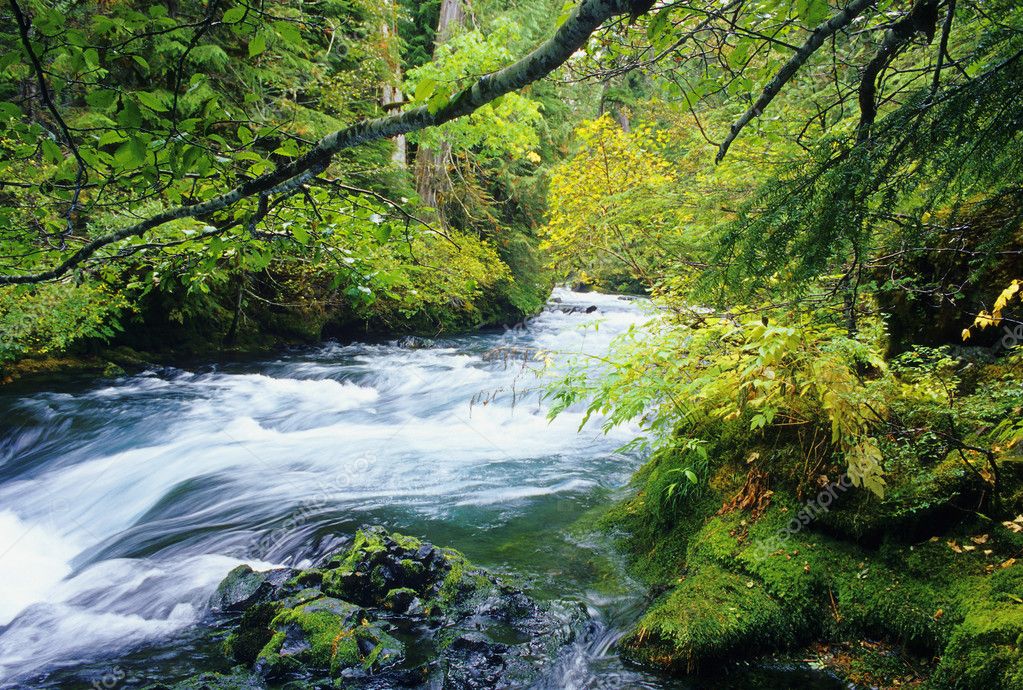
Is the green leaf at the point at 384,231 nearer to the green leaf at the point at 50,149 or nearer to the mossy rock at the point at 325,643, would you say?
the green leaf at the point at 50,149

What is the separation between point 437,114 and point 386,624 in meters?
3.29

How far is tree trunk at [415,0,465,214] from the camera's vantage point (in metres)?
15.3

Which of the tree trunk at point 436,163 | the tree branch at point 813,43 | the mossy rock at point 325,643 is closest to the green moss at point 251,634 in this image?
the mossy rock at point 325,643

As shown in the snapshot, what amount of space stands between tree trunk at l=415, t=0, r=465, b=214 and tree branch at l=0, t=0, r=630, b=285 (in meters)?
13.4

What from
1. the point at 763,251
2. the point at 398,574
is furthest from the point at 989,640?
the point at 398,574

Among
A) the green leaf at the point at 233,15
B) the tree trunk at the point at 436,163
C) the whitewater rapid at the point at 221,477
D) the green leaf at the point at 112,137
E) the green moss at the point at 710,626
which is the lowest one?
the whitewater rapid at the point at 221,477

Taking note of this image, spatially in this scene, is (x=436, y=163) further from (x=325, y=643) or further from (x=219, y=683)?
(x=219, y=683)

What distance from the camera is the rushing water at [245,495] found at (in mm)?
4016

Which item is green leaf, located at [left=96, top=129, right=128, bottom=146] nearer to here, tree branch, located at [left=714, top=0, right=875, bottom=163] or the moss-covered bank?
tree branch, located at [left=714, top=0, right=875, bottom=163]

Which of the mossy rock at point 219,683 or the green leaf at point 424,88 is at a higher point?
the green leaf at point 424,88

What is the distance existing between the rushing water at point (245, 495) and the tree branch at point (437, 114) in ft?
8.19

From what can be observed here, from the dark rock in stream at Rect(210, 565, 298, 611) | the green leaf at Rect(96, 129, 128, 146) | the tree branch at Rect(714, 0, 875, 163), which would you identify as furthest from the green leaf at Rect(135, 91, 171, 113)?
the dark rock in stream at Rect(210, 565, 298, 611)

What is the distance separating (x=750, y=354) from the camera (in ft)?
13.5

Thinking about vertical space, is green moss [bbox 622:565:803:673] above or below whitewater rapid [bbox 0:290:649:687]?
above
